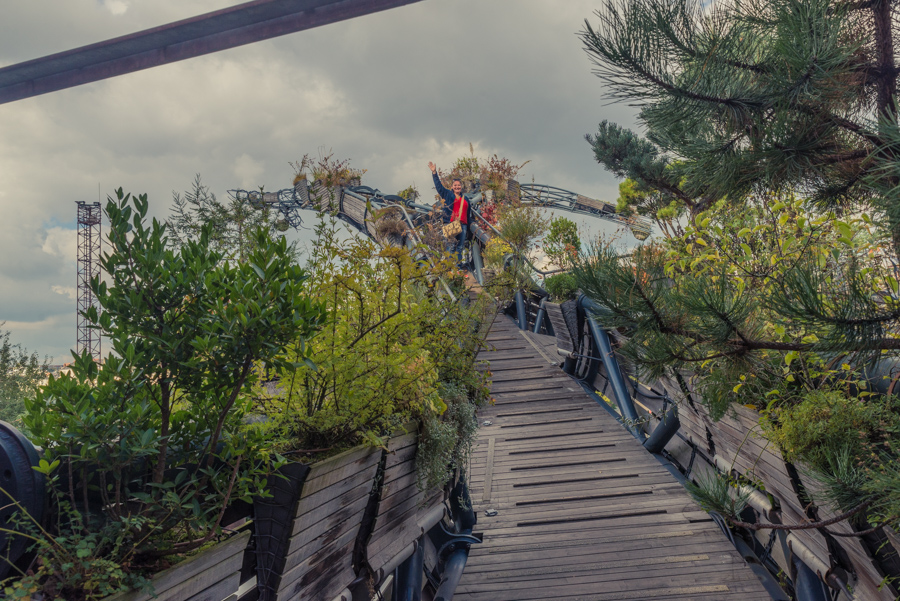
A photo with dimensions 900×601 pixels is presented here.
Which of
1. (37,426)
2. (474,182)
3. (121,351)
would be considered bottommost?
(37,426)

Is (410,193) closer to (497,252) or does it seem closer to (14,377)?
(497,252)

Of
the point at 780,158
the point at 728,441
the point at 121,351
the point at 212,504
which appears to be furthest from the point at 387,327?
the point at 728,441

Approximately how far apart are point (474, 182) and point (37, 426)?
13.2 meters

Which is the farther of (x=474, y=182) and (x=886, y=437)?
(x=474, y=182)

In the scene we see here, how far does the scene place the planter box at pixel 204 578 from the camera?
122 cm

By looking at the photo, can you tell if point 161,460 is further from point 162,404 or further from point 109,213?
point 109,213

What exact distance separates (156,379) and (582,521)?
147 inches

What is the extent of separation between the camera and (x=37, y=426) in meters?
1.12

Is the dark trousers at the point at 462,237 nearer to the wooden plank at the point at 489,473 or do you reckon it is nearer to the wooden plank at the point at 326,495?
the wooden plank at the point at 489,473

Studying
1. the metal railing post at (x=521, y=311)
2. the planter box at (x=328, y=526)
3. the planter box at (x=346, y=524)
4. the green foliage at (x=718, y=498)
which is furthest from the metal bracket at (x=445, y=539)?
the metal railing post at (x=521, y=311)

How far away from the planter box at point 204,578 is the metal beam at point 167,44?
1049 mm

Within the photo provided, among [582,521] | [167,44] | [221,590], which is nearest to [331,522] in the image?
[221,590]

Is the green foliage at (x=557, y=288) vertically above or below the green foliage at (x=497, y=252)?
below

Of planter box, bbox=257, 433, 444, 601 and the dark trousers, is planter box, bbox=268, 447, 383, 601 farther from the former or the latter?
the dark trousers
